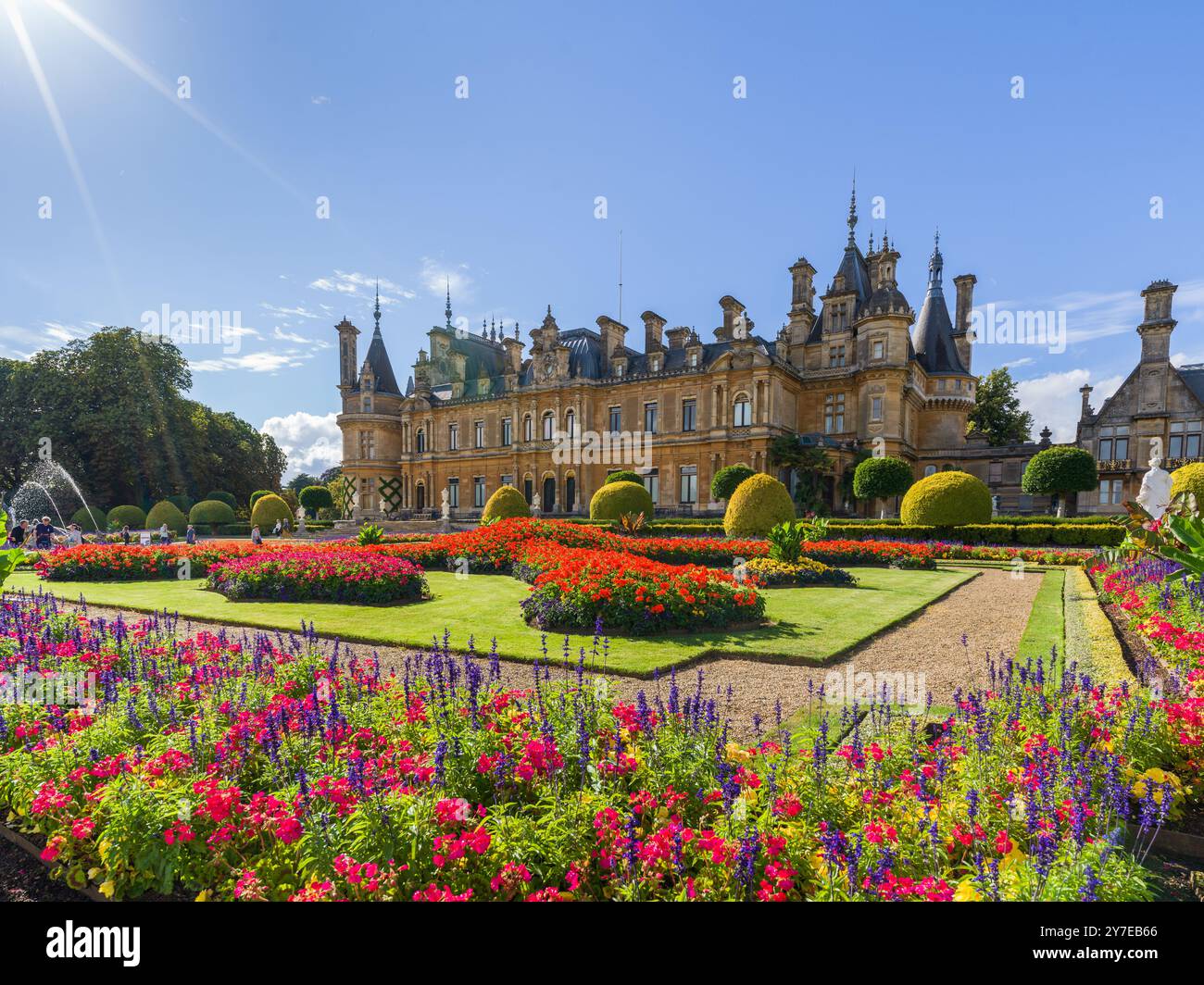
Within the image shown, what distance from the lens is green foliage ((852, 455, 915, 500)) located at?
2877cm

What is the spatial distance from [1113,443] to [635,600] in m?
42.6

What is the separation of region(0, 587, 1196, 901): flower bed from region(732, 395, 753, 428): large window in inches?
1237

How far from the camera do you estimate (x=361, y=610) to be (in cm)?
1034

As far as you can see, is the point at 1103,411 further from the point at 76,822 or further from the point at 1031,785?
the point at 76,822

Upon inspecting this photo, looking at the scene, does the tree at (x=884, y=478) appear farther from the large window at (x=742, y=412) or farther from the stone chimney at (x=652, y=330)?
the stone chimney at (x=652, y=330)

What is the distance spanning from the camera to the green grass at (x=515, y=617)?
726 cm

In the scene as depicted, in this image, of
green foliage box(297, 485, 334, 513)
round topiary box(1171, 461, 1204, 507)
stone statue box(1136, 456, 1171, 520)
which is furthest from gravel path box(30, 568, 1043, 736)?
green foliage box(297, 485, 334, 513)

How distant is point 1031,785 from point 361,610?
9.76 m

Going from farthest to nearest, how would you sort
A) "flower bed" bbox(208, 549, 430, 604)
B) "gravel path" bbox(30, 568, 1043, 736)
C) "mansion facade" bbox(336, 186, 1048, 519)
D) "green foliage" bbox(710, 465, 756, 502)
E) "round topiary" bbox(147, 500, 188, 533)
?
"round topiary" bbox(147, 500, 188, 533) → "mansion facade" bbox(336, 186, 1048, 519) → "green foliage" bbox(710, 465, 756, 502) → "flower bed" bbox(208, 549, 430, 604) → "gravel path" bbox(30, 568, 1043, 736)

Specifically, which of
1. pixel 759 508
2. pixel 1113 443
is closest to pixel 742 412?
pixel 759 508

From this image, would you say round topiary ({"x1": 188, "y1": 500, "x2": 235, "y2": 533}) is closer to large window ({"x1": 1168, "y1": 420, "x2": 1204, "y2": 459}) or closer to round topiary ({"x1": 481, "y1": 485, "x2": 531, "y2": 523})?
round topiary ({"x1": 481, "y1": 485, "x2": 531, "y2": 523})

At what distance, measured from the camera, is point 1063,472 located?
28.2m

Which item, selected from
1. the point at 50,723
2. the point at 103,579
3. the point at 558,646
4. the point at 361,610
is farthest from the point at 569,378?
the point at 50,723

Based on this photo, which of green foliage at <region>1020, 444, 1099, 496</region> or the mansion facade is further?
the mansion facade
